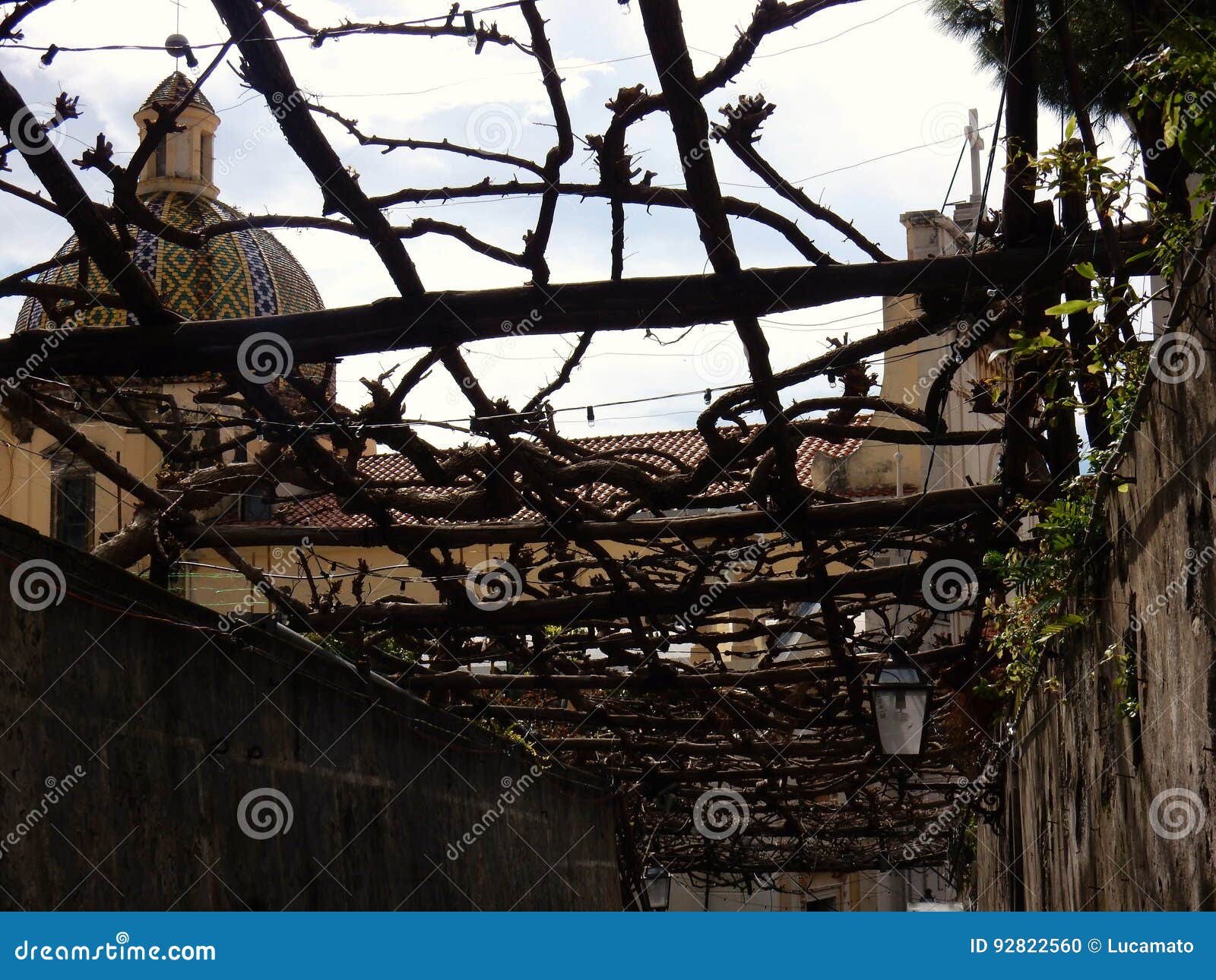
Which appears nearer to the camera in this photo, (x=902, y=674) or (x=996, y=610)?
(x=996, y=610)

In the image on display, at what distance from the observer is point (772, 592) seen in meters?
7.55

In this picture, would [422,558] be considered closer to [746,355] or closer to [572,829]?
[746,355]

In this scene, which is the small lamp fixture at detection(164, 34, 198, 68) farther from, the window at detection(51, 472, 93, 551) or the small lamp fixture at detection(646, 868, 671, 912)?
the window at detection(51, 472, 93, 551)

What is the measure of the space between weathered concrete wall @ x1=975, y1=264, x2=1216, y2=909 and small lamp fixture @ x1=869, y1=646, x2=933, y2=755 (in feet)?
8.28

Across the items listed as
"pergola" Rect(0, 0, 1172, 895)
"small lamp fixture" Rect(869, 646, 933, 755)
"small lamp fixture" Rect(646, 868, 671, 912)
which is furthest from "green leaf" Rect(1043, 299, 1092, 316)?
"small lamp fixture" Rect(646, 868, 671, 912)

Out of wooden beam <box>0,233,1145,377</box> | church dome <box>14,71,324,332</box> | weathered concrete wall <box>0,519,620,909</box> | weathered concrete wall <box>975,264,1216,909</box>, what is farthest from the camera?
church dome <box>14,71,324,332</box>

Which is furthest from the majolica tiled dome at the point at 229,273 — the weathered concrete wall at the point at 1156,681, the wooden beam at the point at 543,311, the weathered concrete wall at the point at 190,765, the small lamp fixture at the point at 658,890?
the weathered concrete wall at the point at 1156,681

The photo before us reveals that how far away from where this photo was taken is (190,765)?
546cm

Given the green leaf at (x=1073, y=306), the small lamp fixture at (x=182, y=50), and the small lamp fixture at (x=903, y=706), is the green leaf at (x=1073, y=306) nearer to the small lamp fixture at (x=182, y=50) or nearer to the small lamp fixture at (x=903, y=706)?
the small lamp fixture at (x=182, y=50)

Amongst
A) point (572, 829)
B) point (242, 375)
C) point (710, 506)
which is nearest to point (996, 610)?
point (710, 506)

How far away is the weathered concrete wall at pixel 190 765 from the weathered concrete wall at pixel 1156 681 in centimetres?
325

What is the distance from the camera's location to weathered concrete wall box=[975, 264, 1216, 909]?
322cm

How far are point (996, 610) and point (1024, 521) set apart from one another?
2670 mm

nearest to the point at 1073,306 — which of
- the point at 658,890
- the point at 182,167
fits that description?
the point at 658,890
